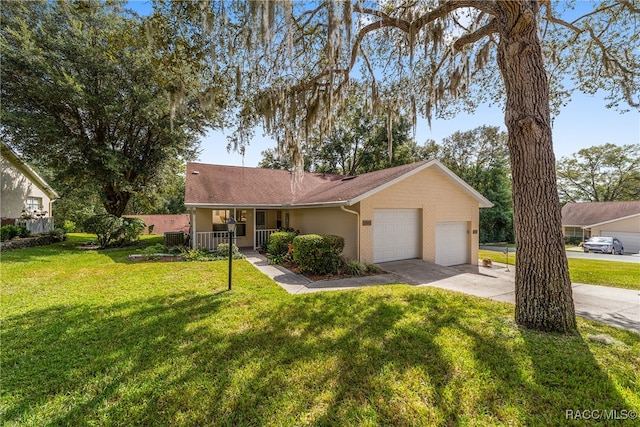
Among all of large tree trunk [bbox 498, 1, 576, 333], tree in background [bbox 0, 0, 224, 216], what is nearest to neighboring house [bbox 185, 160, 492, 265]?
tree in background [bbox 0, 0, 224, 216]

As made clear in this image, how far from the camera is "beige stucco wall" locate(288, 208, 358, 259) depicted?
32.0ft

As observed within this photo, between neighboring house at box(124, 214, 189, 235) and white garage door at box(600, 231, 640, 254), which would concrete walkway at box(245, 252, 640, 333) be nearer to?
neighboring house at box(124, 214, 189, 235)

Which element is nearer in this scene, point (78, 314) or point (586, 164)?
point (78, 314)

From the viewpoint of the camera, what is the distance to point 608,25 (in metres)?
7.30

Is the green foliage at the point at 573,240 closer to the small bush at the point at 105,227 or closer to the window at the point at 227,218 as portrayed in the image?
the window at the point at 227,218

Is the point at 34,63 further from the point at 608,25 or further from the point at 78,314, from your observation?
the point at 608,25

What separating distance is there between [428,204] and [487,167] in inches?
864

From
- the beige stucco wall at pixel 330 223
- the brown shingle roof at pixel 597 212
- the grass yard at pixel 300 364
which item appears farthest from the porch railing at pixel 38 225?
the brown shingle roof at pixel 597 212

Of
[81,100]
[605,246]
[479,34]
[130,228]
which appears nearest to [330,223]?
[479,34]

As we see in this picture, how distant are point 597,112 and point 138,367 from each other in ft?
45.5

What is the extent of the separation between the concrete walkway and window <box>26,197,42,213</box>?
637 inches

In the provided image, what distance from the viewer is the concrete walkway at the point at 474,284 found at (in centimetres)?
539

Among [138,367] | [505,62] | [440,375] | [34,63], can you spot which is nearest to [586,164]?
[505,62]

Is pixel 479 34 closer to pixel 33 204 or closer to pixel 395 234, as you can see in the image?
pixel 395 234
